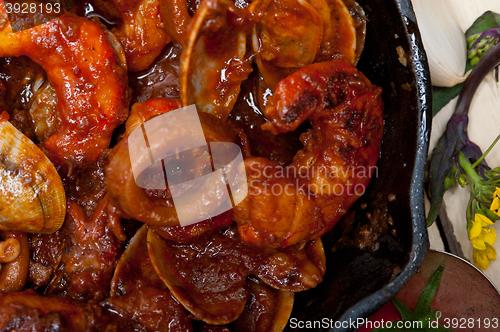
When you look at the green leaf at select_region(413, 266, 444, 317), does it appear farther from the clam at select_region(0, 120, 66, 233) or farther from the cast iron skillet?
the clam at select_region(0, 120, 66, 233)

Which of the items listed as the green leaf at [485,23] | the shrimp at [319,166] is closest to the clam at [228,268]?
the shrimp at [319,166]

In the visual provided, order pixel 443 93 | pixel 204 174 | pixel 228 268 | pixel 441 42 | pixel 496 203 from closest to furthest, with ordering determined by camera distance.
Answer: pixel 204 174, pixel 228 268, pixel 496 203, pixel 441 42, pixel 443 93

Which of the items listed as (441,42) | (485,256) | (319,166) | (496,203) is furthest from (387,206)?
(441,42)

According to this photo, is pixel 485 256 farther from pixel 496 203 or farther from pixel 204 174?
pixel 204 174

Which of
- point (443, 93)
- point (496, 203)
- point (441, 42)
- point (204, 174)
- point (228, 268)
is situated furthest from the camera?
point (443, 93)

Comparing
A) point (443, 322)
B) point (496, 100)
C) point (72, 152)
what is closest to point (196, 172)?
point (72, 152)

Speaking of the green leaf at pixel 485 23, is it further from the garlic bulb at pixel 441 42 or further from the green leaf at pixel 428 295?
the green leaf at pixel 428 295

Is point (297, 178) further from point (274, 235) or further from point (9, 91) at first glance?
point (9, 91)
